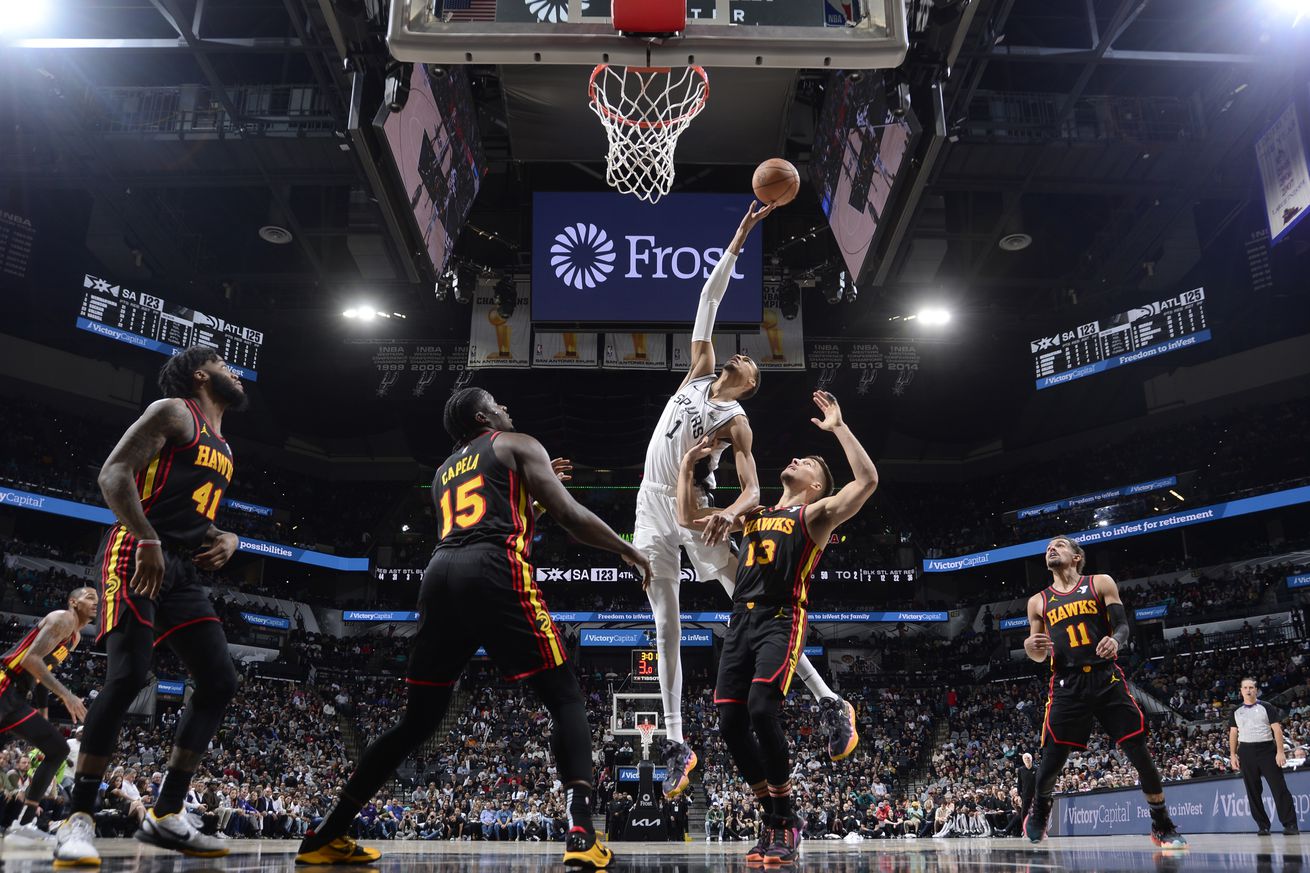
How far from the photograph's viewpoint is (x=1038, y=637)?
7246 mm

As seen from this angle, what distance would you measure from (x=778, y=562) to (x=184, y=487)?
295cm

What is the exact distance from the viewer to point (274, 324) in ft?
77.9

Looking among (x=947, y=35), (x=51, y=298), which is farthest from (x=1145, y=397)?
(x=51, y=298)

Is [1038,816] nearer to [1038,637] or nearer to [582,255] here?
[1038,637]

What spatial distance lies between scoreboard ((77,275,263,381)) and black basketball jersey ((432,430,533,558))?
18328 millimetres

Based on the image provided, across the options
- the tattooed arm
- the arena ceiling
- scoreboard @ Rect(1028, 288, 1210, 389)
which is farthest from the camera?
scoreboard @ Rect(1028, 288, 1210, 389)

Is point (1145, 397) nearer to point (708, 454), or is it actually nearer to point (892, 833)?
point (892, 833)

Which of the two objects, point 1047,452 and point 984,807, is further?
point 1047,452

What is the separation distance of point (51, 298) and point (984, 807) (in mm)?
24212

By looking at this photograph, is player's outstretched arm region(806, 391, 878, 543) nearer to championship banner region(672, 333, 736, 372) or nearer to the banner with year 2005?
championship banner region(672, 333, 736, 372)

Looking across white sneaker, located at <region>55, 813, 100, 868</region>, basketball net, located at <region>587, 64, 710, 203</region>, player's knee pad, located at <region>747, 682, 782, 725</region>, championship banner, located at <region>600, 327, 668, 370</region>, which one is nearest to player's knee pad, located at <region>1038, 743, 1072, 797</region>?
player's knee pad, located at <region>747, 682, 782, 725</region>

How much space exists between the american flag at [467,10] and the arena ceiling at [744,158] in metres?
4.86

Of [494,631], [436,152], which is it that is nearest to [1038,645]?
[494,631]

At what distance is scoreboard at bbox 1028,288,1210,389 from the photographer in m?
19.9
